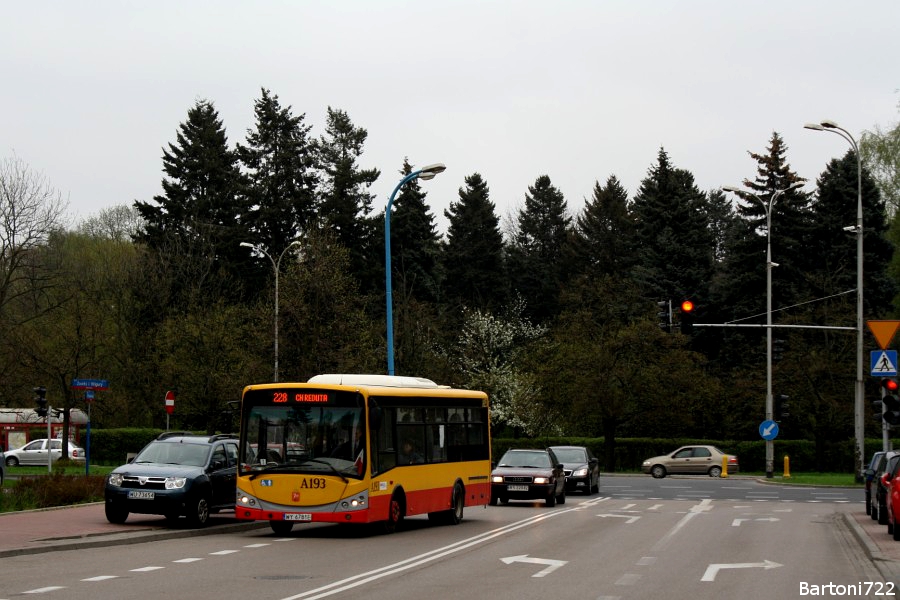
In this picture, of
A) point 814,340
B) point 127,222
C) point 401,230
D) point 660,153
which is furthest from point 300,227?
point 814,340

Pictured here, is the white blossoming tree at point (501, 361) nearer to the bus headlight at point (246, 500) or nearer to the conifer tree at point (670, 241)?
the conifer tree at point (670, 241)

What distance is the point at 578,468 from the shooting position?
38531mm

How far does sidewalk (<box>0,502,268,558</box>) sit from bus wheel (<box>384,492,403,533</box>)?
110 inches

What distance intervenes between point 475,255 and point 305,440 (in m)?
82.8

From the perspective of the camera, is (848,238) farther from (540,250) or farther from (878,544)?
(878,544)

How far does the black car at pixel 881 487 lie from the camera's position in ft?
74.7

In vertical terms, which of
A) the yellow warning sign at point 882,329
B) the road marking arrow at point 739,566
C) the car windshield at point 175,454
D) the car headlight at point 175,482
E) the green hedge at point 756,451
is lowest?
the green hedge at point 756,451

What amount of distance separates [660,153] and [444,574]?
79615 mm

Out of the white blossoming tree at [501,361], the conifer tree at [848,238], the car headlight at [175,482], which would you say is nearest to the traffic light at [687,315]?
the car headlight at [175,482]

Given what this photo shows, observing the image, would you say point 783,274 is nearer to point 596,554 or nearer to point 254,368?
point 254,368

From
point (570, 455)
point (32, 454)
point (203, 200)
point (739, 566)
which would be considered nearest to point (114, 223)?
point (203, 200)

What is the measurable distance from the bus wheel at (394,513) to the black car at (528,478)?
9650mm

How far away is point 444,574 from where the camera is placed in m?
14.9

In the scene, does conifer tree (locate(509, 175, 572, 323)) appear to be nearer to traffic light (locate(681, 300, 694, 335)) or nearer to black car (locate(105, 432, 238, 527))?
traffic light (locate(681, 300, 694, 335))
